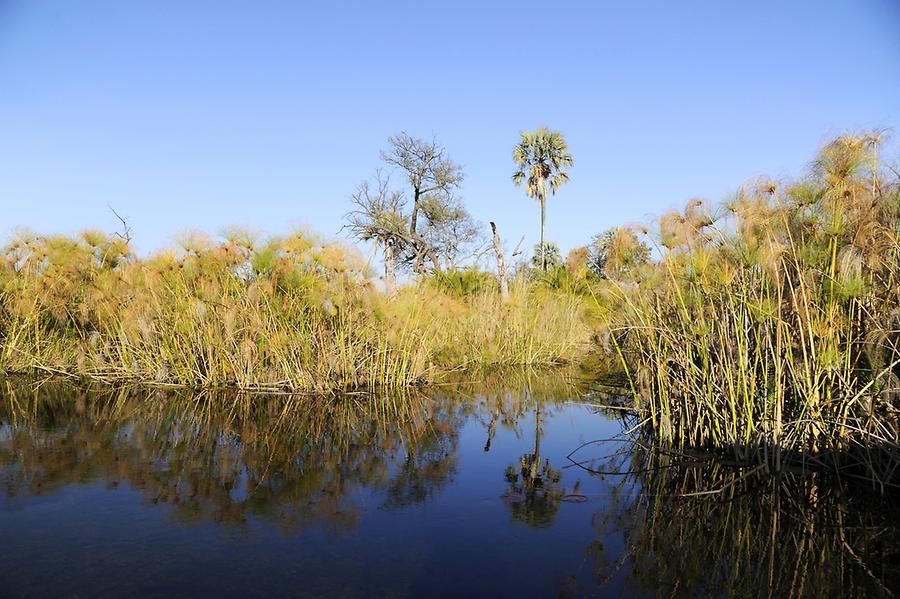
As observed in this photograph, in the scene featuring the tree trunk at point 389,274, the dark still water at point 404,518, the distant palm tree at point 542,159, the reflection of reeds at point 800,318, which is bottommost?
the dark still water at point 404,518

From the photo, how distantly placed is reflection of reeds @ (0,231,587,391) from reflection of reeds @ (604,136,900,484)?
14.9 ft

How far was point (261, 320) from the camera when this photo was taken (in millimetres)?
8195

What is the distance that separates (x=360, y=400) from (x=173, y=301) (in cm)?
339

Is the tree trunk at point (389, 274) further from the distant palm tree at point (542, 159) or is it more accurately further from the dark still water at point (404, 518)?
the distant palm tree at point (542, 159)

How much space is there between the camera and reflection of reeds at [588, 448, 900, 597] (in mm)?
2867

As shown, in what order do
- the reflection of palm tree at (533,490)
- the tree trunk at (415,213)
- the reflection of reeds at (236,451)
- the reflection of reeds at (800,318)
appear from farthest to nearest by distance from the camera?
the tree trunk at (415,213)
the reflection of reeds at (236,451)
the reflection of reeds at (800,318)
the reflection of palm tree at (533,490)

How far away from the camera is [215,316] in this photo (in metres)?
8.43

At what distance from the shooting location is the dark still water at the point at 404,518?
2.89 meters

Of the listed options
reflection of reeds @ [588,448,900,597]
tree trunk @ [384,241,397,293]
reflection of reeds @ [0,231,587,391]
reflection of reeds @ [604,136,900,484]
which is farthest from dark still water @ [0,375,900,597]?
tree trunk @ [384,241,397,293]

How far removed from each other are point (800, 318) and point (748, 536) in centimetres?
159

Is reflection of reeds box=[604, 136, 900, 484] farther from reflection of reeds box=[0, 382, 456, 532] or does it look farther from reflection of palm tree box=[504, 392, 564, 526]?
reflection of reeds box=[0, 382, 456, 532]

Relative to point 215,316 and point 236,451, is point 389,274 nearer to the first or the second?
point 215,316

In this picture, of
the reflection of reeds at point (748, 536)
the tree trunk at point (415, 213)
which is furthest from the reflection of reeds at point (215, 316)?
the tree trunk at point (415, 213)

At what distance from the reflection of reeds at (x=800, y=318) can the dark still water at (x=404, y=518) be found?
1.26 feet
